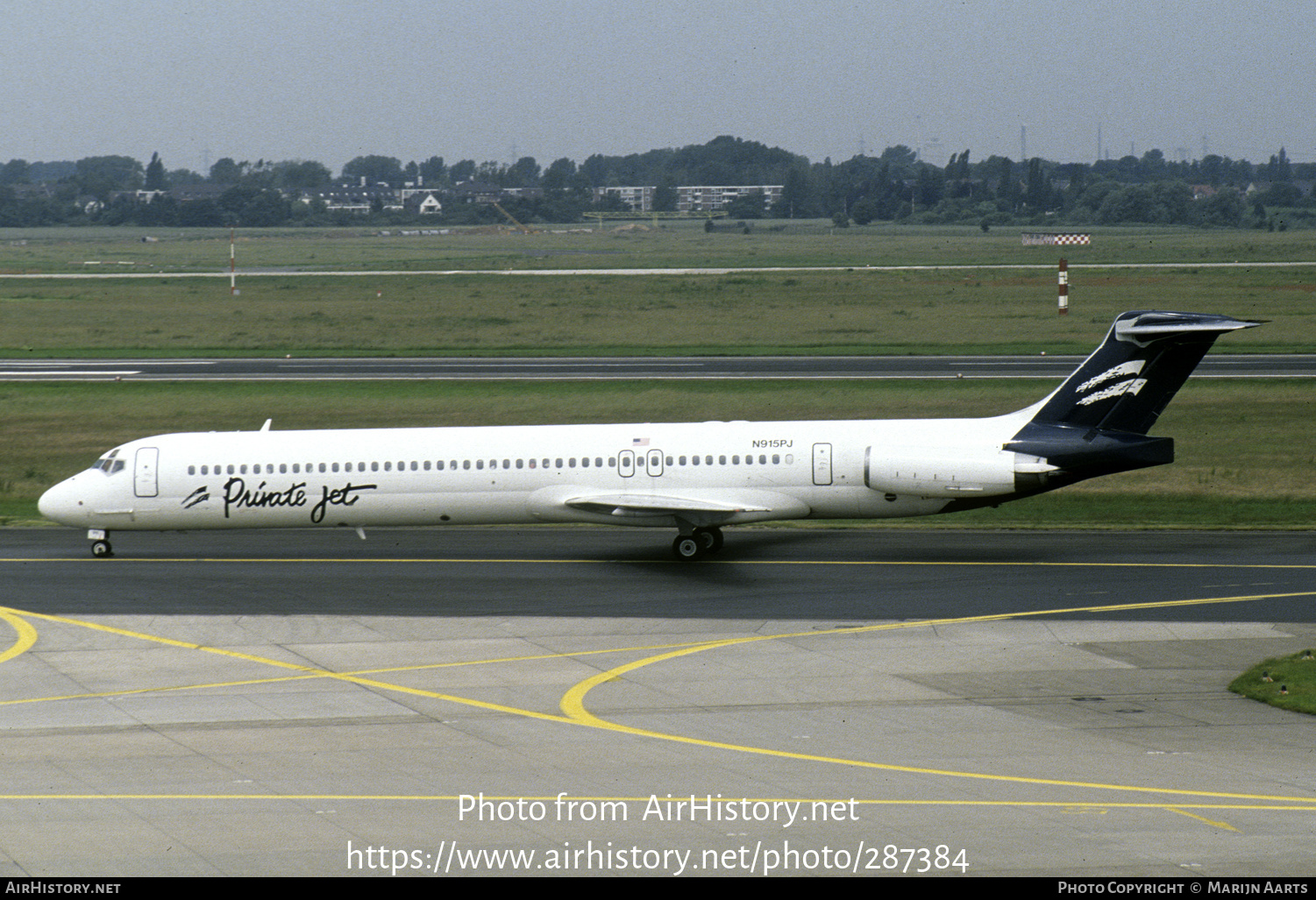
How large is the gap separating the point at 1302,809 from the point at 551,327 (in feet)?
241

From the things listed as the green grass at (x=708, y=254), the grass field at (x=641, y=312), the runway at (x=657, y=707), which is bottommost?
the runway at (x=657, y=707)

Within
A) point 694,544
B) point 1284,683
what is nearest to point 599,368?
point 694,544

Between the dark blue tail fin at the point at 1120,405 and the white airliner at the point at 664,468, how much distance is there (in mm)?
39

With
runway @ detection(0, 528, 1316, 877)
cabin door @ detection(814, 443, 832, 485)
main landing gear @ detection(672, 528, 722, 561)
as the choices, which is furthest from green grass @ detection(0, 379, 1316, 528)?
main landing gear @ detection(672, 528, 722, 561)

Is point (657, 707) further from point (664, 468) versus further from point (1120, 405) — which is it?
point (1120, 405)

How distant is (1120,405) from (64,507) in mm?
26159

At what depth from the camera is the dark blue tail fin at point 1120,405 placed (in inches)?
1334

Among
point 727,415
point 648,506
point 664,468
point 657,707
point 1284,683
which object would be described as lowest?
point 657,707

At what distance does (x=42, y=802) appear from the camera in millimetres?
18750

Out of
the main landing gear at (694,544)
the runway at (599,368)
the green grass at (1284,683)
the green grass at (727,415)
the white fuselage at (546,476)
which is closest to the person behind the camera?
the green grass at (1284,683)

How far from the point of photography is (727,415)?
2169 inches

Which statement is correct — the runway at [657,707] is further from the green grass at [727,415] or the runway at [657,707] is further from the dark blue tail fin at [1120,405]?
the green grass at [727,415]

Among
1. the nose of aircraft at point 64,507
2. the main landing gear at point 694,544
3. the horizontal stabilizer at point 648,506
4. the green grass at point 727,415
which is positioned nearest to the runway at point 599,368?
the green grass at point 727,415

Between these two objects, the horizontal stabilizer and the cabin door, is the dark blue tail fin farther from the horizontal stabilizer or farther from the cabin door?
the horizontal stabilizer
